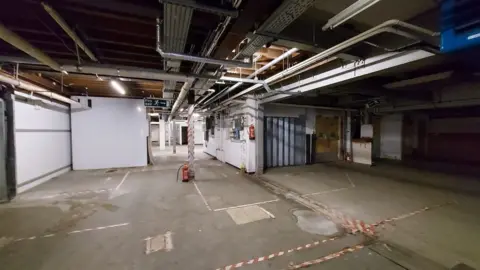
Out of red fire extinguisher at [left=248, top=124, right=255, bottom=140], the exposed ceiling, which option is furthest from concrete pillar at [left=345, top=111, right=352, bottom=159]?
the exposed ceiling

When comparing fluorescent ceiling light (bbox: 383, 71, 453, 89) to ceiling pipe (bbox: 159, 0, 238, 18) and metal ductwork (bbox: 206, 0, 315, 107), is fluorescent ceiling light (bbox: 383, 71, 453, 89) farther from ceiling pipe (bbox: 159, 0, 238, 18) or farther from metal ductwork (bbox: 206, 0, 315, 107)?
ceiling pipe (bbox: 159, 0, 238, 18)

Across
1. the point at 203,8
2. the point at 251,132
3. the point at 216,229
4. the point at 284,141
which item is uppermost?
the point at 203,8

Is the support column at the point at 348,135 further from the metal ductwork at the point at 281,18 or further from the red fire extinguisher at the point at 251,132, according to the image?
the metal ductwork at the point at 281,18

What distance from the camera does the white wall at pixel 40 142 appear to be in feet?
15.7

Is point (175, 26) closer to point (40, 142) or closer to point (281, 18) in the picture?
point (281, 18)

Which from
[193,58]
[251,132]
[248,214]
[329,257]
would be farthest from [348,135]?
[193,58]

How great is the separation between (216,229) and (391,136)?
10.2 m

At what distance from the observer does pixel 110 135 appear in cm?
784

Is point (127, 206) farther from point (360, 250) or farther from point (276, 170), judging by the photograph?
point (276, 170)

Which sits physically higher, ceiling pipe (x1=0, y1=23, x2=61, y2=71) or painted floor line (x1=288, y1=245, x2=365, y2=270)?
ceiling pipe (x1=0, y1=23, x2=61, y2=71)

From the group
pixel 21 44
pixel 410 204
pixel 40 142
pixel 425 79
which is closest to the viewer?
pixel 21 44

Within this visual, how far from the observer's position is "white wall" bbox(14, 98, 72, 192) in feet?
15.7

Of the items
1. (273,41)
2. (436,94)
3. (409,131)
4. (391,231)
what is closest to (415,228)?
(391,231)

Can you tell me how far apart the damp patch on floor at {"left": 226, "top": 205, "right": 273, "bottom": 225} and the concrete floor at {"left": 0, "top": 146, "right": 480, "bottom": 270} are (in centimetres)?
5
